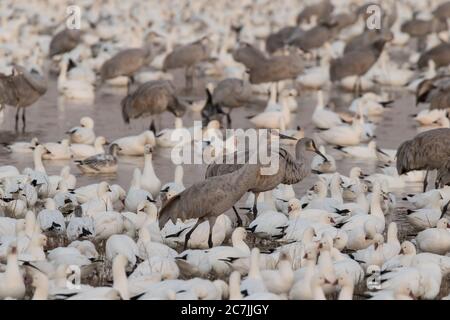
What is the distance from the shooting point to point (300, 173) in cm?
1342

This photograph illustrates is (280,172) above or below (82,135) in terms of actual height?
below

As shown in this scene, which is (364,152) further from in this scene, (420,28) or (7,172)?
(420,28)

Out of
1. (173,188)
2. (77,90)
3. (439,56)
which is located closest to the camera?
(173,188)

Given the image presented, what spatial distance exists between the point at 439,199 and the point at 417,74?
14.4 m

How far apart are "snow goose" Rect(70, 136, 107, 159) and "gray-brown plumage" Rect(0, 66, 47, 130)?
2168 millimetres

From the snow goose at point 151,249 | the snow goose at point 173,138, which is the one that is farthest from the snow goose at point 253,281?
the snow goose at point 173,138

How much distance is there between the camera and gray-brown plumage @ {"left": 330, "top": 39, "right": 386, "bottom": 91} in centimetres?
2433

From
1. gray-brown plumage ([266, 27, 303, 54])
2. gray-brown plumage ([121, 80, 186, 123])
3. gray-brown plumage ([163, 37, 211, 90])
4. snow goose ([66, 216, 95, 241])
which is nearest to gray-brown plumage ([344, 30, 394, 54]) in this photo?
gray-brown plumage ([266, 27, 303, 54])

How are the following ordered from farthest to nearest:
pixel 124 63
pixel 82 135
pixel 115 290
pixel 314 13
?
pixel 314 13 < pixel 124 63 < pixel 82 135 < pixel 115 290

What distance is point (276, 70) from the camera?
906 inches

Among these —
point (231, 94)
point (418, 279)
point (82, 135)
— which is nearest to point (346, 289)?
point (418, 279)

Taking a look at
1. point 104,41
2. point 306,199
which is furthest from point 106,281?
point 104,41

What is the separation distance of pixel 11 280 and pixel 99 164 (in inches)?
245

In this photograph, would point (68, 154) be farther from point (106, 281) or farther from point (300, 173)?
point (106, 281)
